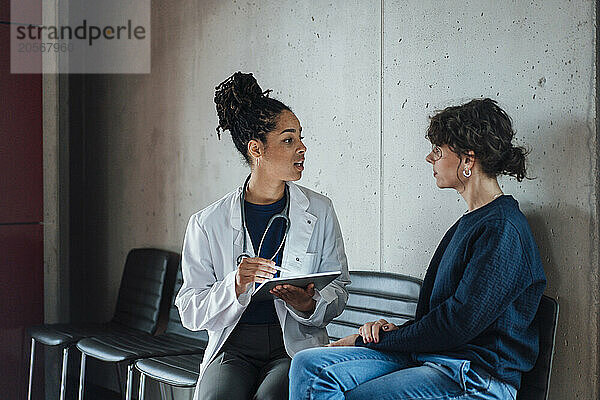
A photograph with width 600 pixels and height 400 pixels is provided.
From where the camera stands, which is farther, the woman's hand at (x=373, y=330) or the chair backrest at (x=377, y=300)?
the chair backrest at (x=377, y=300)

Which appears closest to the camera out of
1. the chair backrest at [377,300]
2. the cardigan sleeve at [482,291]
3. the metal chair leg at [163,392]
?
the cardigan sleeve at [482,291]

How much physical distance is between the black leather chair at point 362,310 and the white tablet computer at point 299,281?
1.98 ft

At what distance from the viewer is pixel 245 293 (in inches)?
100

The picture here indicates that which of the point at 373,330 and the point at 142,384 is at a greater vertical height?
the point at 373,330

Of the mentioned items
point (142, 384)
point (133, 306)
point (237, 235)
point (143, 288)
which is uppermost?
point (237, 235)

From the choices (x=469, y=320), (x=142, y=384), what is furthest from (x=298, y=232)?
(x=142, y=384)

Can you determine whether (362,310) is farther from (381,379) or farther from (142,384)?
(142,384)

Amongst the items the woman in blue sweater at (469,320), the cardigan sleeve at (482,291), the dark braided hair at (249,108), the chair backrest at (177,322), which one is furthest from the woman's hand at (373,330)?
the chair backrest at (177,322)

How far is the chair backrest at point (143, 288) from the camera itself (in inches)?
163

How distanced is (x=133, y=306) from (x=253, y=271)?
1.99m

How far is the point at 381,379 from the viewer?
2.37 m

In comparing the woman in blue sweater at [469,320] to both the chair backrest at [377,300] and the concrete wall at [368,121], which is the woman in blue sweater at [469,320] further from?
the chair backrest at [377,300]

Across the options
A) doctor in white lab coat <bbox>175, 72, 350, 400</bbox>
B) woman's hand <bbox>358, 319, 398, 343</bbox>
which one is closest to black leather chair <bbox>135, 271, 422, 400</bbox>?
doctor in white lab coat <bbox>175, 72, 350, 400</bbox>

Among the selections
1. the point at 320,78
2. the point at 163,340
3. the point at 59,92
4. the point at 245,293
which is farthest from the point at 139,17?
the point at 245,293
